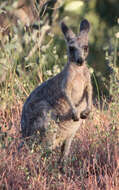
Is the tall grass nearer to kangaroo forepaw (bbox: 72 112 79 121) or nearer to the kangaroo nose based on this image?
kangaroo forepaw (bbox: 72 112 79 121)

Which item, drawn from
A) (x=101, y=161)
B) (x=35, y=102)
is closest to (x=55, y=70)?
(x=35, y=102)

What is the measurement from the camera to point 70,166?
5.29m

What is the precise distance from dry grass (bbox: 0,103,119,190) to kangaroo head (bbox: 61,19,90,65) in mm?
786

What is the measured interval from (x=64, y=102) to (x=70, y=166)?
70cm

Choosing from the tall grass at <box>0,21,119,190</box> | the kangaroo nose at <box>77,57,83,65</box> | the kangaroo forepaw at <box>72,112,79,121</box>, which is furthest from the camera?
the kangaroo forepaw at <box>72,112,79,121</box>

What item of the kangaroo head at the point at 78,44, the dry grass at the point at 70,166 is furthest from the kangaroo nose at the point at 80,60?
the dry grass at the point at 70,166

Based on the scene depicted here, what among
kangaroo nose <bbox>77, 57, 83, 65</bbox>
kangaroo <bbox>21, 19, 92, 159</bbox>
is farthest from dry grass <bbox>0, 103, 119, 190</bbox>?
kangaroo nose <bbox>77, 57, 83, 65</bbox>

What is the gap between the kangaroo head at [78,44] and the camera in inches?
206

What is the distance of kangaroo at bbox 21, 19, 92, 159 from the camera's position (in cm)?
547

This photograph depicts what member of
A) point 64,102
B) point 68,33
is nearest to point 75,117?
point 64,102

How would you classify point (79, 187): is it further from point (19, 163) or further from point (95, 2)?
point (95, 2)

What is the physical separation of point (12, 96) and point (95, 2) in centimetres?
626

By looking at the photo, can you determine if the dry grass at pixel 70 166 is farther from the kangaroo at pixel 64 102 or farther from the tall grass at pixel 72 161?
the kangaroo at pixel 64 102

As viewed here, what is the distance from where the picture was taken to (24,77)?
25.5ft
